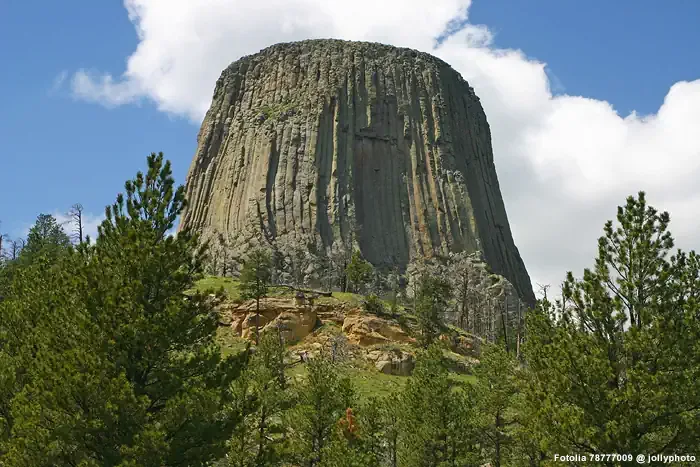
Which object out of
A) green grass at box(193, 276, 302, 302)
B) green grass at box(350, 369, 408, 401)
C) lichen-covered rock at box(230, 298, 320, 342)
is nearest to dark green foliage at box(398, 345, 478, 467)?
green grass at box(350, 369, 408, 401)

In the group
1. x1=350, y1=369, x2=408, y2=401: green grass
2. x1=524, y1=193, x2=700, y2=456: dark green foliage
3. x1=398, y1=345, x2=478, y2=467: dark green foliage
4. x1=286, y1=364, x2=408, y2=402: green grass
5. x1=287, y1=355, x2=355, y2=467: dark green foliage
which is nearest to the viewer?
x1=524, y1=193, x2=700, y2=456: dark green foliage

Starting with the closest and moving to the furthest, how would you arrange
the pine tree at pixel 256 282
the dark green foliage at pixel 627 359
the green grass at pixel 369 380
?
the dark green foliage at pixel 627 359, the green grass at pixel 369 380, the pine tree at pixel 256 282

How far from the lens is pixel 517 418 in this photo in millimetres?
32719

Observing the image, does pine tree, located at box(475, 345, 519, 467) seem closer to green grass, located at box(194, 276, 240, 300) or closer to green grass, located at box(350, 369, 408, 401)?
green grass, located at box(350, 369, 408, 401)

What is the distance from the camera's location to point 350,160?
393 feet

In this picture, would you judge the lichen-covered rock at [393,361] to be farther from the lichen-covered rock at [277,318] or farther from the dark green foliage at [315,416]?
the dark green foliage at [315,416]

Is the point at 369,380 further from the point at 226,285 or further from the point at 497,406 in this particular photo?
the point at 226,285

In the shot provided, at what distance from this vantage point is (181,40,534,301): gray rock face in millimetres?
114438

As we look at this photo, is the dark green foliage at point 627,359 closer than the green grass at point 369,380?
Yes

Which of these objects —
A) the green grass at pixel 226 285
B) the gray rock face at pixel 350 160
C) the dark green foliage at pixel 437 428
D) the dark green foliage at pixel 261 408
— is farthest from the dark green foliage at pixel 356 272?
the dark green foliage at pixel 437 428

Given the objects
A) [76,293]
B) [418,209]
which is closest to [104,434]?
[76,293]

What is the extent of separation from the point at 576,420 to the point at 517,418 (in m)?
17.6

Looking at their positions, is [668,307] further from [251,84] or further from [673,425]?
[251,84]

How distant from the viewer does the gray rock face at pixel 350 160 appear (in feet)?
375
